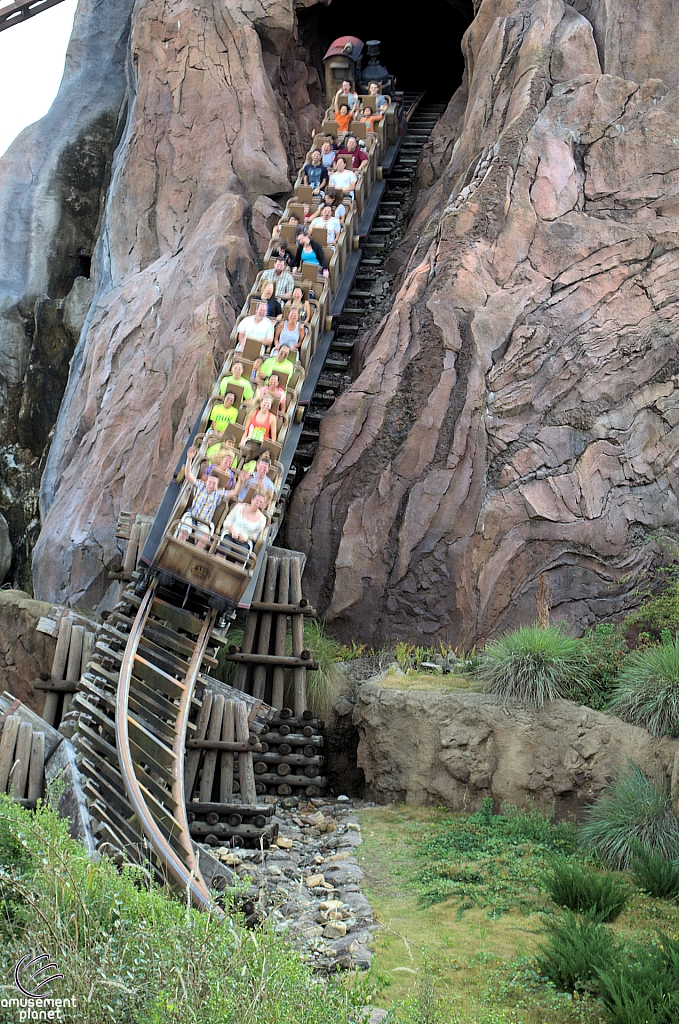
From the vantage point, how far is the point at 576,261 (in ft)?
40.4

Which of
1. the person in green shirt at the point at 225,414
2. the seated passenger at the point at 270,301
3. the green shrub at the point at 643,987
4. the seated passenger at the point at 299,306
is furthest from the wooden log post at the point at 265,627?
the green shrub at the point at 643,987

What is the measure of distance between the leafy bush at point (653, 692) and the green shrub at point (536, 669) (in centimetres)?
42

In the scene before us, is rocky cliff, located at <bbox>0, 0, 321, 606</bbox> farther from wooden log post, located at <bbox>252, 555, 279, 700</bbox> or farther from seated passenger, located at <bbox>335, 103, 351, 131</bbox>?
wooden log post, located at <bbox>252, 555, 279, 700</bbox>

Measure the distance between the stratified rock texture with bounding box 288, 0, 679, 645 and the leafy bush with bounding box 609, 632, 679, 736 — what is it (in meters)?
2.38

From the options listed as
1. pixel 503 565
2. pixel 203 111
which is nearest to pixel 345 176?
pixel 203 111

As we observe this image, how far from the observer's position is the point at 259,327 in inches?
487

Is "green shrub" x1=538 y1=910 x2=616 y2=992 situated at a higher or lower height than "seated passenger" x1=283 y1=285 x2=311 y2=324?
lower

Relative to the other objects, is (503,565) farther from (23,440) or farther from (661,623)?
(23,440)

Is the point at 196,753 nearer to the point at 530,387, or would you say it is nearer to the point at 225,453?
the point at 225,453

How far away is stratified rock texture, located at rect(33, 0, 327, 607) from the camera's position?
13734mm

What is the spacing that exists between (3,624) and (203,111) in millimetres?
10099

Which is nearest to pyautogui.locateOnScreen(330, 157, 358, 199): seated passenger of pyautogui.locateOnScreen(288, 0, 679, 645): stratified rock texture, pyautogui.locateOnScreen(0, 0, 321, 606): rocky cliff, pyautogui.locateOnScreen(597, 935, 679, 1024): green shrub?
pyautogui.locateOnScreen(0, 0, 321, 606): rocky cliff

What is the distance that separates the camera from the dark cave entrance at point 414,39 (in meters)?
20.2

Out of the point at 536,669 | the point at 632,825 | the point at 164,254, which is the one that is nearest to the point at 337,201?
the point at 164,254
